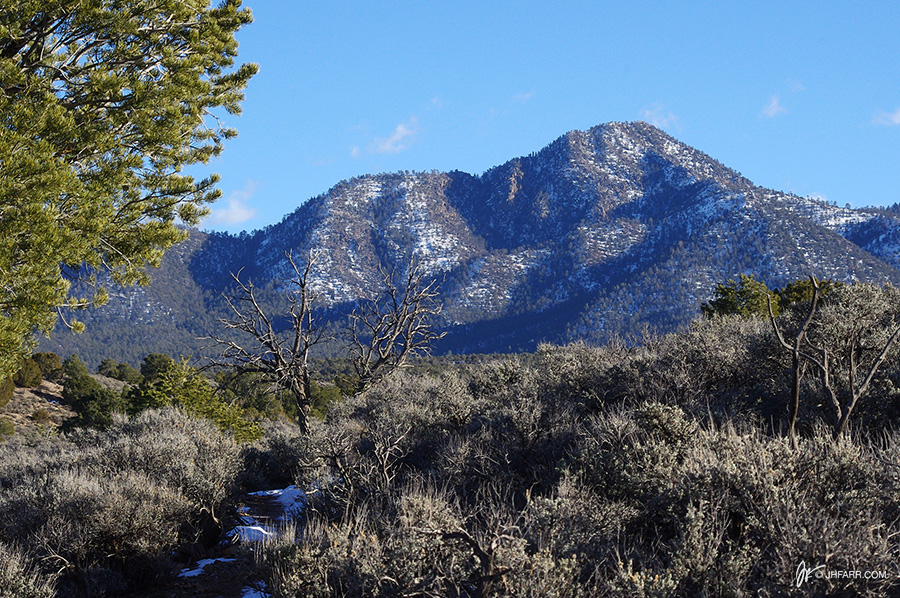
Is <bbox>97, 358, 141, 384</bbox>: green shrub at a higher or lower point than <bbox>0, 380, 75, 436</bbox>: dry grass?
higher

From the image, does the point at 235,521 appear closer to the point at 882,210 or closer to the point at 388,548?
the point at 388,548

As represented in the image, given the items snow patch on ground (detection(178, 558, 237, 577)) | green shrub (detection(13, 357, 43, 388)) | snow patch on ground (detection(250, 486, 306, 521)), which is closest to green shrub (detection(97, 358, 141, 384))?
green shrub (detection(13, 357, 43, 388))

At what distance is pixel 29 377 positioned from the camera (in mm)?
40969

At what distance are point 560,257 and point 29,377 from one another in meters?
142

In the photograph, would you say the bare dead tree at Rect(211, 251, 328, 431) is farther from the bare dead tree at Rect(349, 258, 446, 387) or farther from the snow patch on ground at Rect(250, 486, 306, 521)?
the snow patch on ground at Rect(250, 486, 306, 521)

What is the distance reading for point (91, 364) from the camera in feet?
425

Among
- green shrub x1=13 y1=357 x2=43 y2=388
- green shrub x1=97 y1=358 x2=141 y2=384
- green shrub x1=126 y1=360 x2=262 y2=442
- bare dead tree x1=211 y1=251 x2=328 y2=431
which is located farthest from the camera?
green shrub x1=97 y1=358 x2=141 y2=384

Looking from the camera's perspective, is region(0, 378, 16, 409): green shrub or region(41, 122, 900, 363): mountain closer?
region(0, 378, 16, 409): green shrub

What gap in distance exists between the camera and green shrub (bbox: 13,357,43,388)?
40.8 metres

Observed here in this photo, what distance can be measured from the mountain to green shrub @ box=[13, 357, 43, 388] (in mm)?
76103

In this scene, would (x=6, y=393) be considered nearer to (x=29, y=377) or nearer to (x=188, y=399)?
(x=29, y=377)

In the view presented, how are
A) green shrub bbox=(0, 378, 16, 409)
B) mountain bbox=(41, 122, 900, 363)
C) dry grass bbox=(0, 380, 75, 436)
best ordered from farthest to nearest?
mountain bbox=(41, 122, 900, 363) < green shrub bbox=(0, 378, 16, 409) < dry grass bbox=(0, 380, 75, 436)

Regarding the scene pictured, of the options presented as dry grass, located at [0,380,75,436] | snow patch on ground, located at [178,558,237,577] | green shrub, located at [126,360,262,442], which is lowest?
dry grass, located at [0,380,75,436]

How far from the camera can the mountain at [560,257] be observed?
398ft
